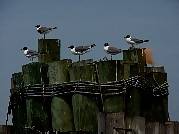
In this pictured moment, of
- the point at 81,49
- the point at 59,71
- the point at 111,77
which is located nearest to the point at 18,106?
the point at 59,71

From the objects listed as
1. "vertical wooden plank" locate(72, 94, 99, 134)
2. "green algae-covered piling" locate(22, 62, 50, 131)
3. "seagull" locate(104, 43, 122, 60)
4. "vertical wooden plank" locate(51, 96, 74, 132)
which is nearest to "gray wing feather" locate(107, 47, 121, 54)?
"seagull" locate(104, 43, 122, 60)

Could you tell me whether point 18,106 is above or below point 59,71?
below

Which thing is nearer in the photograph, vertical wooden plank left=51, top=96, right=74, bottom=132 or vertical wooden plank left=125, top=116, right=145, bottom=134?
vertical wooden plank left=125, top=116, right=145, bottom=134

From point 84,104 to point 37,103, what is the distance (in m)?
1.62

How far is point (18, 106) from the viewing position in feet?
43.9

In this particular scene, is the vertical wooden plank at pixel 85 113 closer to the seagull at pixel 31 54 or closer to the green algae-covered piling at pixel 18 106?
the green algae-covered piling at pixel 18 106

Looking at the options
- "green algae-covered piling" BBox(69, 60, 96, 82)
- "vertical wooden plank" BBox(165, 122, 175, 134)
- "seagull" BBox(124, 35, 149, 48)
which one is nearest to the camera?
"vertical wooden plank" BBox(165, 122, 175, 134)

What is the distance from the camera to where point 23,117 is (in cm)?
1328

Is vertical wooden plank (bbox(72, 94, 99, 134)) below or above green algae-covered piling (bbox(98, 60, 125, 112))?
below

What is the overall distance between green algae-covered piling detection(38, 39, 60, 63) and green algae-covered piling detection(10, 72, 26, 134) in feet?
2.33

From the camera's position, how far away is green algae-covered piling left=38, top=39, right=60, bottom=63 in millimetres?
13227

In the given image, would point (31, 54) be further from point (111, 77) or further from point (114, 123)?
point (114, 123)

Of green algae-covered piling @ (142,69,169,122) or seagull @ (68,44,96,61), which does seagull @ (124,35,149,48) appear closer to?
seagull @ (68,44,96,61)

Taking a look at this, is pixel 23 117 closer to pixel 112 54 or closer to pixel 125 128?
Result: pixel 112 54
